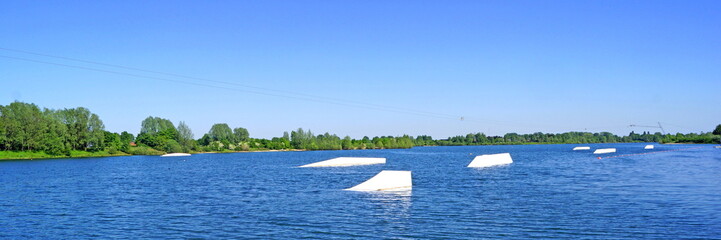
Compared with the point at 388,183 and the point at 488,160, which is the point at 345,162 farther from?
the point at 388,183

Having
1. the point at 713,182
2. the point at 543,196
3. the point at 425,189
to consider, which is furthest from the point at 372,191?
the point at 713,182

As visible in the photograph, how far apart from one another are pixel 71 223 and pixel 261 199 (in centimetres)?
1759

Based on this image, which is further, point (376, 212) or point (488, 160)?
point (488, 160)

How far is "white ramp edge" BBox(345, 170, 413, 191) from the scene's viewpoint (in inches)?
2322

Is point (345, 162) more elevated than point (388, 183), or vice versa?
point (345, 162)

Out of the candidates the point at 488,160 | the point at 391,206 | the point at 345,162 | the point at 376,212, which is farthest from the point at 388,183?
Answer: the point at 345,162

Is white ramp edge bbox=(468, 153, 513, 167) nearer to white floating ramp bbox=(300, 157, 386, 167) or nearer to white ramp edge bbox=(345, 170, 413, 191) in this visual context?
white floating ramp bbox=(300, 157, 386, 167)

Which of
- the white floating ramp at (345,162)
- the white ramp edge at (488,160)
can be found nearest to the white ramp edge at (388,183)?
the white ramp edge at (488,160)

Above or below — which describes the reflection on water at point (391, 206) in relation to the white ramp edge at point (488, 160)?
below

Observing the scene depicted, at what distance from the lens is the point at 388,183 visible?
59.5 metres

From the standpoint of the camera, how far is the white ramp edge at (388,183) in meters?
59.0

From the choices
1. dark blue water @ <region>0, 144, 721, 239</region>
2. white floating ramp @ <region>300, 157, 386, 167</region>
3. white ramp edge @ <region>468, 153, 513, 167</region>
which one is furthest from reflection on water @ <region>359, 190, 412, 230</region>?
white floating ramp @ <region>300, 157, 386, 167</region>

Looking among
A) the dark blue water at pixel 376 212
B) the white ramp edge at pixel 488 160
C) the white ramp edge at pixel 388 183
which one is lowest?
the dark blue water at pixel 376 212

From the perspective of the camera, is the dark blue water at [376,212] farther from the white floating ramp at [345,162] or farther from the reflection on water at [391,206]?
the white floating ramp at [345,162]
